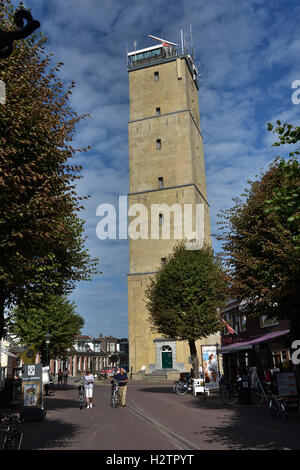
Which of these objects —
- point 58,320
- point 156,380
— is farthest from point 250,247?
point 156,380

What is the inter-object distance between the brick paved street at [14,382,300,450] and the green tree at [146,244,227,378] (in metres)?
11.2

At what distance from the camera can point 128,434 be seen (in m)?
12.2

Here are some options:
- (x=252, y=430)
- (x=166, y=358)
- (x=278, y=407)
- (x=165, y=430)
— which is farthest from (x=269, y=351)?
(x=166, y=358)

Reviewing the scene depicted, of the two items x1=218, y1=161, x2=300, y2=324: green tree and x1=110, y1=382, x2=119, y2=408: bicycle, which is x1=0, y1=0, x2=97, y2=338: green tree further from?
x1=110, y1=382, x2=119, y2=408: bicycle

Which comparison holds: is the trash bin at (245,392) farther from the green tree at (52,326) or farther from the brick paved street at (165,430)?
the green tree at (52,326)

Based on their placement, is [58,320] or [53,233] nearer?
[53,233]

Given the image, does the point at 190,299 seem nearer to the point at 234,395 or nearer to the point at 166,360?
the point at 234,395

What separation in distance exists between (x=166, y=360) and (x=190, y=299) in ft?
72.0

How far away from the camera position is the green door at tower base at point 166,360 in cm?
5034

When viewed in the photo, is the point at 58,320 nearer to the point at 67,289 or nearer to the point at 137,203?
the point at 67,289

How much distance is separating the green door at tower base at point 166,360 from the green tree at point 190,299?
18737 mm

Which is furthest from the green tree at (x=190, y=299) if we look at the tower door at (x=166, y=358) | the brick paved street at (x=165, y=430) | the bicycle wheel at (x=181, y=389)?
the tower door at (x=166, y=358)

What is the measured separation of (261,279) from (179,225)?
35.8 metres

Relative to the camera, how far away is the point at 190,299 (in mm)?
31172
